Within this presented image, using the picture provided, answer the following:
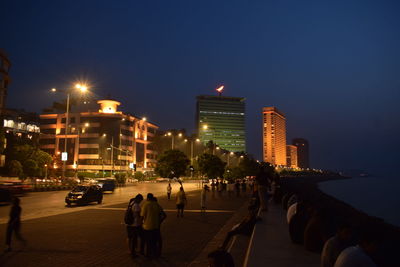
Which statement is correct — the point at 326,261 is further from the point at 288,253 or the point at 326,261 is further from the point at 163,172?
the point at 163,172

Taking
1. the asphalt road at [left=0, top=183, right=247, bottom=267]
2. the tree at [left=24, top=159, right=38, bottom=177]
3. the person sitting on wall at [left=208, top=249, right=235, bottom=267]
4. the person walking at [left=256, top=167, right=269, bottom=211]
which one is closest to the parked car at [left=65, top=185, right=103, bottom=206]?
the asphalt road at [left=0, top=183, right=247, bottom=267]

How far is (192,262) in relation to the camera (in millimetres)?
8344

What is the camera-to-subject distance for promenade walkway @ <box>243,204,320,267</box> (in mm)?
5961

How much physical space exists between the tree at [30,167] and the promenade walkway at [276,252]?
4608 centimetres

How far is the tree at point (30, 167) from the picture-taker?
156 feet

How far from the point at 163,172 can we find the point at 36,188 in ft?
51.3

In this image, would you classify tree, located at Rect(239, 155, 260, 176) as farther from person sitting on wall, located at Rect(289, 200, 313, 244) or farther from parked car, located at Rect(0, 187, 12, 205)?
person sitting on wall, located at Rect(289, 200, 313, 244)

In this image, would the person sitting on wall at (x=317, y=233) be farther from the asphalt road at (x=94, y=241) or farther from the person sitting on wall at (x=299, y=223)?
the asphalt road at (x=94, y=241)

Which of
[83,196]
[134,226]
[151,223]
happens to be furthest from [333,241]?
[83,196]

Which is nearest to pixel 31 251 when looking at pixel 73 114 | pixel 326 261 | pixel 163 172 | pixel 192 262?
pixel 192 262

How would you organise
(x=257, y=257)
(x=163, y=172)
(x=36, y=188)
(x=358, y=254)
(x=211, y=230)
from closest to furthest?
1. (x=358, y=254)
2. (x=257, y=257)
3. (x=211, y=230)
4. (x=36, y=188)
5. (x=163, y=172)

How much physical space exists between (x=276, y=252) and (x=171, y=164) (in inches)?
1501

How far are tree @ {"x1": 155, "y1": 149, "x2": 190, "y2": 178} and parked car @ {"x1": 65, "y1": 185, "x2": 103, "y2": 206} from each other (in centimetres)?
1965

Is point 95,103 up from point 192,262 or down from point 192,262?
up
